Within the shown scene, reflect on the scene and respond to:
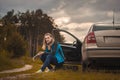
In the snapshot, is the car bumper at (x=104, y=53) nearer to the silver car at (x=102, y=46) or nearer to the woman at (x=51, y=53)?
the silver car at (x=102, y=46)

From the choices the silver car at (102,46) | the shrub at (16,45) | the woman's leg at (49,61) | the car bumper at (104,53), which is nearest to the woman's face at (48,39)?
the woman's leg at (49,61)

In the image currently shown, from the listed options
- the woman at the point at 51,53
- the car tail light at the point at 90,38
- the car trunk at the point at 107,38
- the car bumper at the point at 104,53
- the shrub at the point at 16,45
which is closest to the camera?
the car bumper at the point at 104,53

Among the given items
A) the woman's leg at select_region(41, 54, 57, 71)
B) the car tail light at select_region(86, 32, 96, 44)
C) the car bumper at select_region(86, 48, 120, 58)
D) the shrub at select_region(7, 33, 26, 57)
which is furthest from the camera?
the shrub at select_region(7, 33, 26, 57)

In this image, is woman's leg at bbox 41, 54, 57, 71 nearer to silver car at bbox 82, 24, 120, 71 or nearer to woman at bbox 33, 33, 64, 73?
woman at bbox 33, 33, 64, 73

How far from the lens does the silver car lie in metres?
10.0

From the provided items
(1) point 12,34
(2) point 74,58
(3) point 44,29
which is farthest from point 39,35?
(2) point 74,58

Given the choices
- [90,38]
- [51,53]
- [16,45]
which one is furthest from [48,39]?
[16,45]

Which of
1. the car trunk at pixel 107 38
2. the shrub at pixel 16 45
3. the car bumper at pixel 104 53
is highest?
the car trunk at pixel 107 38

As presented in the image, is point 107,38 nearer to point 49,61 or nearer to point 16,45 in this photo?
point 49,61

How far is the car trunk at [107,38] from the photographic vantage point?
10141 mm

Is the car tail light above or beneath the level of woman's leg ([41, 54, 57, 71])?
above

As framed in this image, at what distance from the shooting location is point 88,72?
1078 centimetres

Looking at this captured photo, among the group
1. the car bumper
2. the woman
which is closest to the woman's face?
the woman

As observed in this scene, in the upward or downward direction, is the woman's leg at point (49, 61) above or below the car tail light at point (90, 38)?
below
